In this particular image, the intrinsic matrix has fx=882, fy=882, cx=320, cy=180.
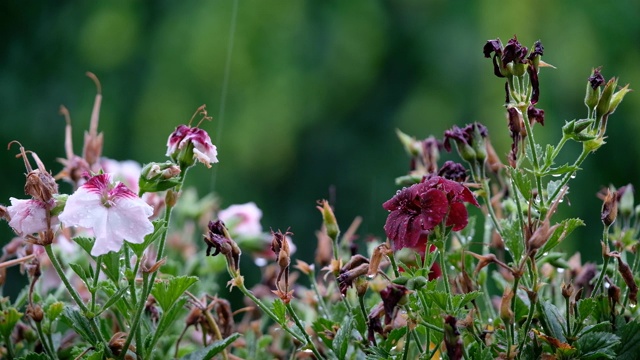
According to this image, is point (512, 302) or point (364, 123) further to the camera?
point (364, 123)

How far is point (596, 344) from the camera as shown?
19.9 inches

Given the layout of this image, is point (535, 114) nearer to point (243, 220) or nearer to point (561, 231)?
point (561, 231)

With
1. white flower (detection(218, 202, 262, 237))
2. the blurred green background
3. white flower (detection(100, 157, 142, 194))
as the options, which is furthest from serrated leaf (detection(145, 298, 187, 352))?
the blurred green background

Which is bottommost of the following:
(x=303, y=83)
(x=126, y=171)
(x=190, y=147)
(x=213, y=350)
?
(x=213, y=350)

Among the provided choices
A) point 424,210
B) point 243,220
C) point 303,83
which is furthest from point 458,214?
point 303,83

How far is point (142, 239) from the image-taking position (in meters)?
0.48

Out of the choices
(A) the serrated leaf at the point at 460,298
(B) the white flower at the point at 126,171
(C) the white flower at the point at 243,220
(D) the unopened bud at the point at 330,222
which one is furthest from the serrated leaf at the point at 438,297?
(B) the white flower at the point at 126,171

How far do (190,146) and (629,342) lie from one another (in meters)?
0.29

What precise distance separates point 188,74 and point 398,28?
71 cm

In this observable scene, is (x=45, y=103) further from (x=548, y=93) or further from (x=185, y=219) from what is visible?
(x=185, y=219)

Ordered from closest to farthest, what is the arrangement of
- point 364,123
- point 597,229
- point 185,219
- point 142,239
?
point 142,239, point 185,219, point 597,229, point 364,123

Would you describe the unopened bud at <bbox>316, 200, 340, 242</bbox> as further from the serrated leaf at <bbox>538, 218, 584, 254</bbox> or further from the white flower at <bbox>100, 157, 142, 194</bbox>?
the white flower at <bbox>100, 157, 142, 194</bbox>

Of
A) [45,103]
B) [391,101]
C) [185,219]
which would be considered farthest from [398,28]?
[185,219]

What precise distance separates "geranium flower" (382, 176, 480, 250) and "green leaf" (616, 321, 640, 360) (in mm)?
123
